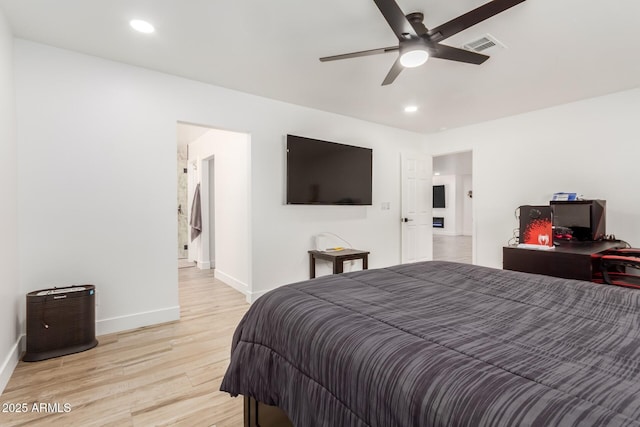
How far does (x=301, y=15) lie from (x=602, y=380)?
2380 mm

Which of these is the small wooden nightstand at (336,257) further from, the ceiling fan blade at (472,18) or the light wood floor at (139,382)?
the ceiling fan blade at (472,18)

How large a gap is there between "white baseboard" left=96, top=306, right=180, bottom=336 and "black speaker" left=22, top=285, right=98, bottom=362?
0.21 m

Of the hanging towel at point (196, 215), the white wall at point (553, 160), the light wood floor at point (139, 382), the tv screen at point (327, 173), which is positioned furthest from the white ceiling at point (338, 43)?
the hanging towel at point (196, 215)

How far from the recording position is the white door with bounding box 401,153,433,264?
201 inches

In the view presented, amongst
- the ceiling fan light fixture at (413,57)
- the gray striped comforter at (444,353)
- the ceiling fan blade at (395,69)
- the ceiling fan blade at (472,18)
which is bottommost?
the gray striped comforter at (444,353)

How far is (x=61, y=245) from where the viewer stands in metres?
2.55

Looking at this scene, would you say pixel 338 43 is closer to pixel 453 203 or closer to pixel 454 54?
pixel 454 54

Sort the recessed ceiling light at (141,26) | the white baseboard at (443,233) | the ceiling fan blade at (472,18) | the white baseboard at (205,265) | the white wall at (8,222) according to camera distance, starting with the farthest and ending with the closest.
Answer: the white baseboard at (443,233) → the white baseboard at (205,265) → the recessed ceiling light at (141,26) → the white wall at (8,222) → the ceiling fan blade at (472,18)

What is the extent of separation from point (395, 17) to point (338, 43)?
0.77 metres

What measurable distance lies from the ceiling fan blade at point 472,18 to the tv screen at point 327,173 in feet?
6.91

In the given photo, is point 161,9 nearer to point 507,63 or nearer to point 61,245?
point 61,245

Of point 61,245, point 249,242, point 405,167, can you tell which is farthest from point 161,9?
Result: point 405,167

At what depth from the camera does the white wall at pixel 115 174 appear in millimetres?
2475

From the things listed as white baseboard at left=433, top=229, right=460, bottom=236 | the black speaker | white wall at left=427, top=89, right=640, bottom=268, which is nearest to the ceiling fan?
white wall at left=427, top=89, right=640, bottom=268
